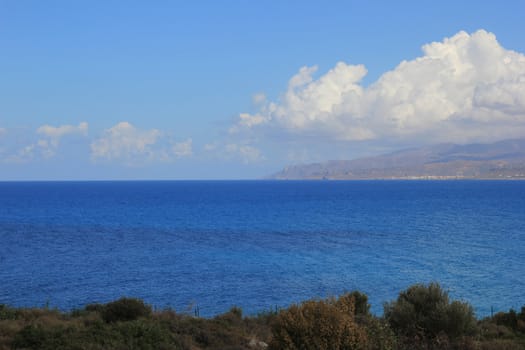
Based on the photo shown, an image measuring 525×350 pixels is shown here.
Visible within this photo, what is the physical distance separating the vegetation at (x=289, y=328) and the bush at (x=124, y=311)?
3 centimetres

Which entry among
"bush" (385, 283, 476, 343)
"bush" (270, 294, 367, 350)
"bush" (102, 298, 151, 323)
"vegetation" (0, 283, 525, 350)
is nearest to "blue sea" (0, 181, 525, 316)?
"bush" (385, 283, 476, 343)

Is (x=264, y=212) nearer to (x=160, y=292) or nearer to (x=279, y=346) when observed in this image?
(x=160, y=292)

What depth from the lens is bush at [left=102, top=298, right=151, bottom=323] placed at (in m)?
17.7

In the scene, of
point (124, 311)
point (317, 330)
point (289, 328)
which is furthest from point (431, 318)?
point (124, 311)

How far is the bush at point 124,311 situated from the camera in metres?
17.7

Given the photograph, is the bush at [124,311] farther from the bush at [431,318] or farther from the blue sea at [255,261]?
the bush at [431,318]

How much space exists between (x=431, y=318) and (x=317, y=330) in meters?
6.98

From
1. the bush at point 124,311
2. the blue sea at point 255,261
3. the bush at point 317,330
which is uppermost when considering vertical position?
the bush at point 317,330

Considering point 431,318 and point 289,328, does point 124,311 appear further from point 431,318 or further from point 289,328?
point 431,318

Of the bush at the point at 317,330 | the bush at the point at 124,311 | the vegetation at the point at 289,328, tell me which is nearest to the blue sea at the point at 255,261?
the vegetation at the point at 289,328

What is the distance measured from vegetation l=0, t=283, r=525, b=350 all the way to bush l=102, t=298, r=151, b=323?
0.11 feet

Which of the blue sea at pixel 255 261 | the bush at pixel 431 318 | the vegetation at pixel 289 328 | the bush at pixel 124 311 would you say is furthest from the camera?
the blue sea at pixel 255 261

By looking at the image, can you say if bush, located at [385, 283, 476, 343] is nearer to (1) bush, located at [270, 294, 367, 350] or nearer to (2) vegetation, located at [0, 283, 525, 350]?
(2) vegetation, located at [0, 283, 525, 350]

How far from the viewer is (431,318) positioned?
1612 centimetres
